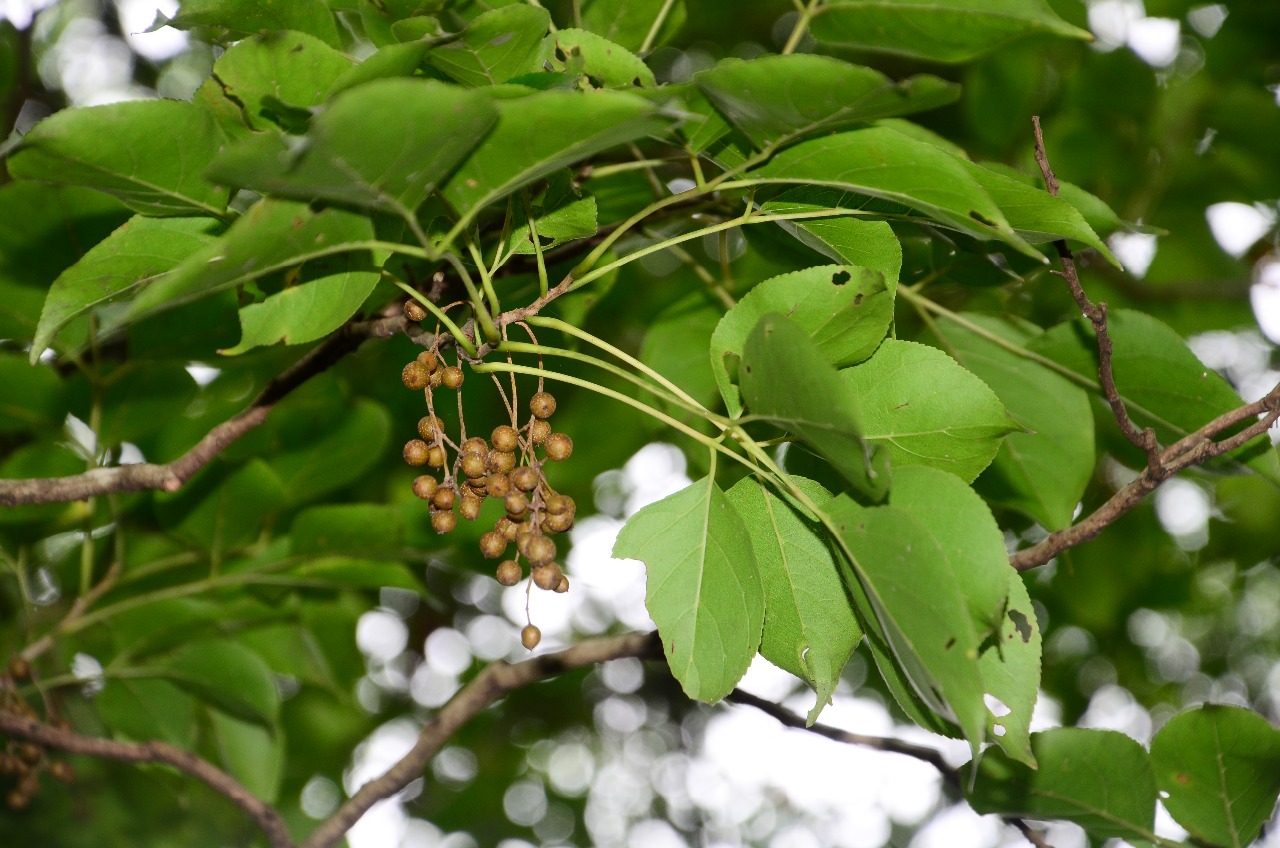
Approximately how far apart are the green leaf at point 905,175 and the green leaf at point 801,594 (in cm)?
30

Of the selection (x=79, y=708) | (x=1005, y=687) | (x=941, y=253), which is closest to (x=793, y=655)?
(x=1005, y=687)

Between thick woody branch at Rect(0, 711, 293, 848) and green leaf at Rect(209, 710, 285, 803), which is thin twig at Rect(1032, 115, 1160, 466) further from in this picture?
green leaf at Rect(209, 710, 285, 803)

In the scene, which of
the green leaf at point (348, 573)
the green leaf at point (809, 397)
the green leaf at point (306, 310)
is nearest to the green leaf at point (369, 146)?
the green leaf at point (306, 310)

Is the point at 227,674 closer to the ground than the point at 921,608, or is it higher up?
closer to the ground

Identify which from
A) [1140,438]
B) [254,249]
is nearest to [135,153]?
[254,249]

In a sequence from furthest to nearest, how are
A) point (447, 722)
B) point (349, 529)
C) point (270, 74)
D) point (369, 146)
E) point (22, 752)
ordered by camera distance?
1. point (22, 752)
2. point (349, 529)
3. point (447, 722)
4. point (270, 74)
5. point (369, 146)

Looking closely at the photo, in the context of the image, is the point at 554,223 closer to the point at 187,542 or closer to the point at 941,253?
the point at 941,253

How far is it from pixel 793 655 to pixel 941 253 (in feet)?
2.25

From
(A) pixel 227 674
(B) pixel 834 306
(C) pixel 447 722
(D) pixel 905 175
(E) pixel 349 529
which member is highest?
(D) pixel 905 175

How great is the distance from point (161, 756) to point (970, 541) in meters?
1.35

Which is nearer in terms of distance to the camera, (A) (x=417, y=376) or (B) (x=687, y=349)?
(A) (x=417, y=376)

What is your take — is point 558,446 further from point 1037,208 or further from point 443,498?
point 1037,208

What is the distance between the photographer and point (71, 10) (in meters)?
3.41

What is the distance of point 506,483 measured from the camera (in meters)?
1.10
